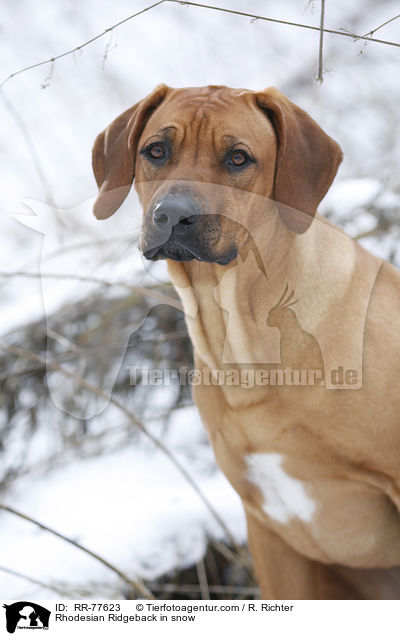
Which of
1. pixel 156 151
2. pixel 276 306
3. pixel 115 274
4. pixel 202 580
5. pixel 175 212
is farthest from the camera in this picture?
pixel 202 580

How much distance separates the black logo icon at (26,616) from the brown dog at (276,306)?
406mm

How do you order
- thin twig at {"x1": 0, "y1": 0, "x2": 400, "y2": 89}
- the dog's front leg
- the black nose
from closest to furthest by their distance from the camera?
the black nose → thin twig at {"x1": 0, "y1": 0, "x2": 400, "y2": 89} → the dog's front leg

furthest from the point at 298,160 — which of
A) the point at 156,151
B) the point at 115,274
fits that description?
the point at 115,274

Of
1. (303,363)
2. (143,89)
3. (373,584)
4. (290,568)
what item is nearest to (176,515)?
(290,568)

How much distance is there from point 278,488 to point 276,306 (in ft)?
1.12

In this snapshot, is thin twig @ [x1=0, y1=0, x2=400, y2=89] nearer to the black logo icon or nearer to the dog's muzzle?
the dog's muzzle

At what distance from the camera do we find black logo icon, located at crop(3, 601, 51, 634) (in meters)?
1.17

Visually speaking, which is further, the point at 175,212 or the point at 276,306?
the point at 276,306

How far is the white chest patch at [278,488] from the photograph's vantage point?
→ 122cm

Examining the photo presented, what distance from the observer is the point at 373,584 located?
1.44m

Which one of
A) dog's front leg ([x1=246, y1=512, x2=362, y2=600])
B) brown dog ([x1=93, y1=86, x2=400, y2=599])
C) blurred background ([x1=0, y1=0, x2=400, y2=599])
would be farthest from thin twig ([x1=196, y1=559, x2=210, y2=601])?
brown dog ([x1=93, y1=86, x2=400, y2=599])

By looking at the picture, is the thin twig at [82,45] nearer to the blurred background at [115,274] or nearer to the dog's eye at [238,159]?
the blurred background at [115,274]

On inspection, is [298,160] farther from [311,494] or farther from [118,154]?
[311,494]

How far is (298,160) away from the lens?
1.04 meters
